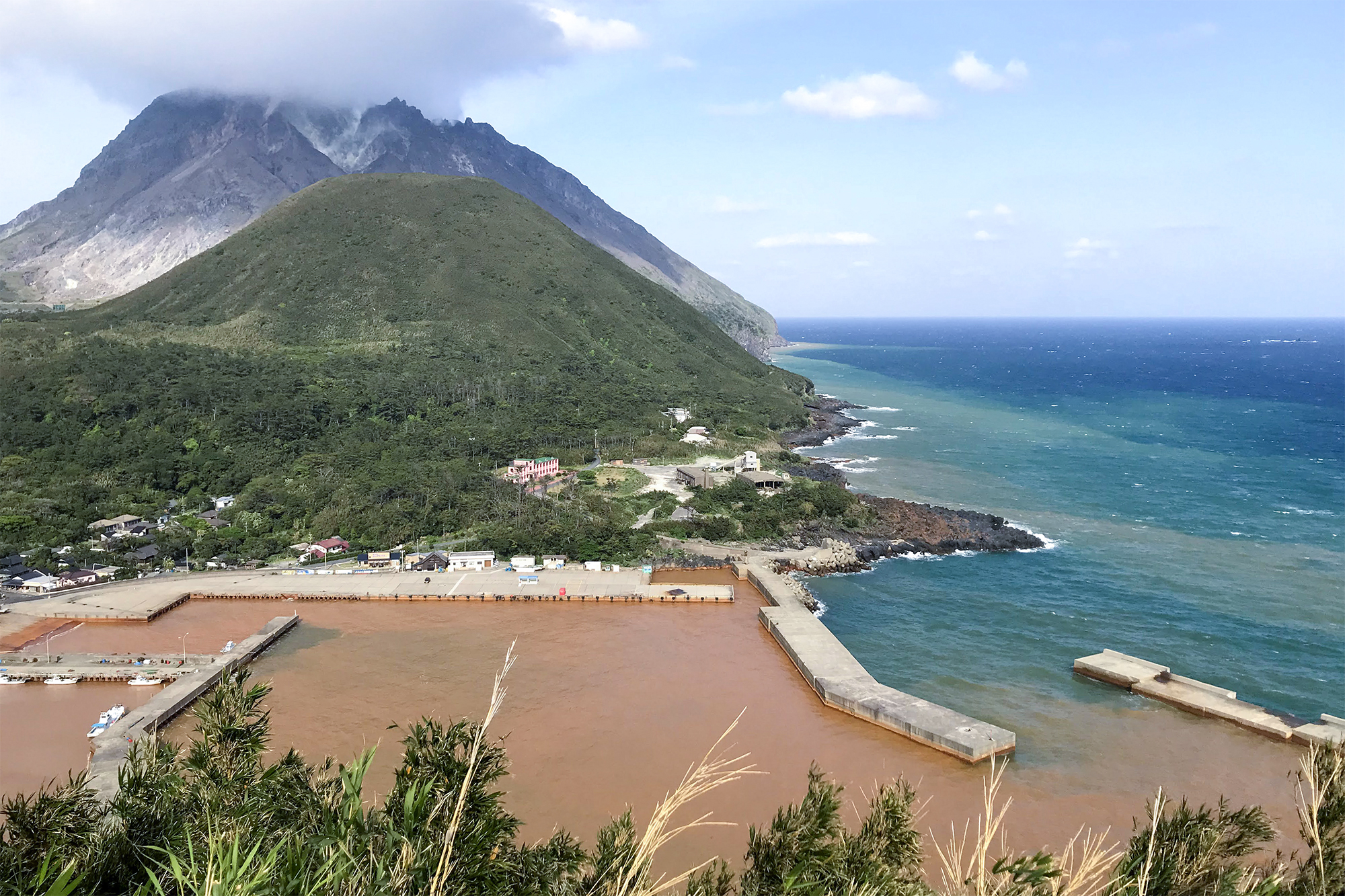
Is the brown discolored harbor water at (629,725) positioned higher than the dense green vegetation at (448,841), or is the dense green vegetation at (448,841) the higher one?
the dense green vegetation at (448,841)

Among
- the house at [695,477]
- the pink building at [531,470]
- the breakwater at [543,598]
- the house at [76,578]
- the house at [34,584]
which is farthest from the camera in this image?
the pink building at [531,470]

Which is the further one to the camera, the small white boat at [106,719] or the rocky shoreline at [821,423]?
the rocky shoreline at [821,423]

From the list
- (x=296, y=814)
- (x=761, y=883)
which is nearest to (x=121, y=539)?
(x=296, y=814)

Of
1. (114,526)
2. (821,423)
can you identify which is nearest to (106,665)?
(114,526)

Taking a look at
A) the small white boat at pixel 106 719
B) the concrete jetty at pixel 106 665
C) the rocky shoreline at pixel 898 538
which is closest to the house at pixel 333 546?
the concrete jetty at pixel 106 665

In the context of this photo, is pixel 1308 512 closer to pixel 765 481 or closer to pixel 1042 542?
pixel 1042 542

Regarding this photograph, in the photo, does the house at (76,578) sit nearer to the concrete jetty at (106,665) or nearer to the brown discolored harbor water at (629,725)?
the brown discolored harbor water at (629,725)

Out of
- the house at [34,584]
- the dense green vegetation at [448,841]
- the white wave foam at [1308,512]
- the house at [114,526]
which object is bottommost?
the house at [34,584]

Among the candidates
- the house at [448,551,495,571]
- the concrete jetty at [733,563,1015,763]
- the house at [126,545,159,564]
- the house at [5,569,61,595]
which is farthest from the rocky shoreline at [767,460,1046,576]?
the house at [5,569,61,595]
